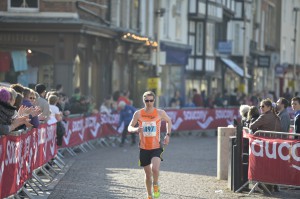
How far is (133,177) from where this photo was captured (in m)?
19.9

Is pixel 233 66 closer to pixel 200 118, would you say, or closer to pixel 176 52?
pixel 176 52

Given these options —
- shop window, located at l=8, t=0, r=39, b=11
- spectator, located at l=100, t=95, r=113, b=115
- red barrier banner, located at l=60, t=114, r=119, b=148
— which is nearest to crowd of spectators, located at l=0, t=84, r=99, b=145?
red barrier banner, located at l=60, t=114, r=119, b=148

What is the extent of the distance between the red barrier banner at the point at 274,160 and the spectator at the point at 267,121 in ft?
2.27

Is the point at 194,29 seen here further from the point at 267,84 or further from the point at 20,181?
the point at 20,181

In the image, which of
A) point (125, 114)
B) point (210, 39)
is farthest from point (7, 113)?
point (210, 39)

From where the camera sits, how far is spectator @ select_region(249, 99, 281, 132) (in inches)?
699

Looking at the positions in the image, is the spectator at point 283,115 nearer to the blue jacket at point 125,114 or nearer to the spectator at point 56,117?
the spectator at point 56,117

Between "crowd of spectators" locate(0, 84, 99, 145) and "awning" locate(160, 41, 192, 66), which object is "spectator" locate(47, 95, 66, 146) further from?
"awning" locate(160, 41, 192, 66)

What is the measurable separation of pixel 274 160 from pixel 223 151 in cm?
290

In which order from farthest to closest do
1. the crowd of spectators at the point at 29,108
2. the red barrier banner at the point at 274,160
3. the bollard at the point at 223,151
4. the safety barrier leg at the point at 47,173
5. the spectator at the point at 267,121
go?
the bollard at the point at 223,151, the safety barrier leg at the point at 47,173, the spectator at the point at 267,121, the red barrier banner at the point at 274,160, the crowd of spectators at the point at 29,108

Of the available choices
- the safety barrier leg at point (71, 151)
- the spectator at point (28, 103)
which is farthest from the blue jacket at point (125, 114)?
the spectator at point (28, 103)

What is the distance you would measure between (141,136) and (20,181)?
83.6 inches

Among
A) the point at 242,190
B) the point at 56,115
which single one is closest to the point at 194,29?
the point at 56,115

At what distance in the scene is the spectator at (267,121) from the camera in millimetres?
17750
